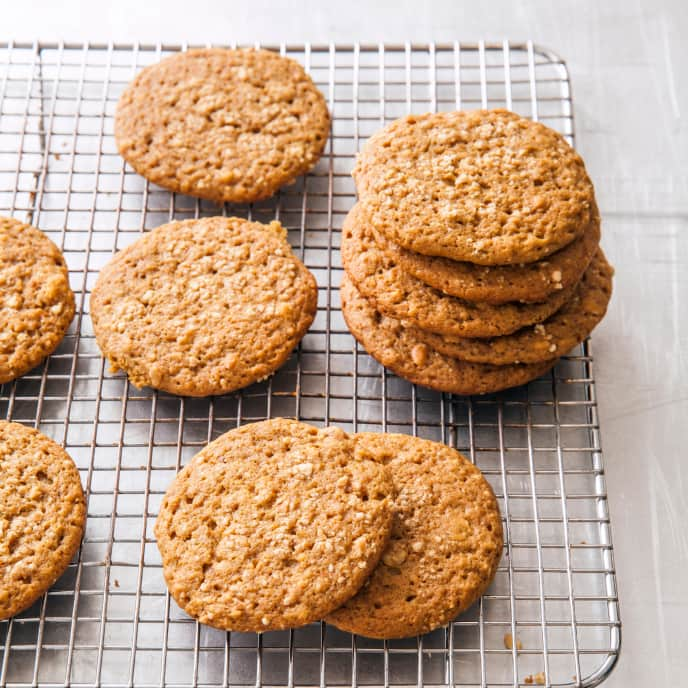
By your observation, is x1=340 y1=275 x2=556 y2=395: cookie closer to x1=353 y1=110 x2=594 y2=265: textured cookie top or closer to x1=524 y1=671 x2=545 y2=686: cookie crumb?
x1=353 y1=110 x2=594 y2=265: textured cookie top

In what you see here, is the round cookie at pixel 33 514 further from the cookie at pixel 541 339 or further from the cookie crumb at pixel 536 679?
the cookie crumb at pixel 536 679

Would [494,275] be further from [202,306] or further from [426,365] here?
[202,306]

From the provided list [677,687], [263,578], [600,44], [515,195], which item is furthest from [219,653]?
[600,44]

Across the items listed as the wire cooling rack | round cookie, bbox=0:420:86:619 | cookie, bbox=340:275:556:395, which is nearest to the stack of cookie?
cookie, bbox=340:275:556:395

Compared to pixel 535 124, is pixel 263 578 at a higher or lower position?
lower

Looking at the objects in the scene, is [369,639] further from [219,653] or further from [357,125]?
[357,125]

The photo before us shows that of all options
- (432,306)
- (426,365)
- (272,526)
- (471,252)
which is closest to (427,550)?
(272,526)
